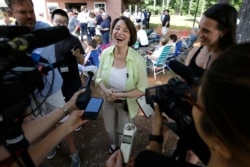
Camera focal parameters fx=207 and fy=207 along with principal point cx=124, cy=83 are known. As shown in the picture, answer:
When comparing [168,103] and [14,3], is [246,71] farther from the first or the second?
[14,3]

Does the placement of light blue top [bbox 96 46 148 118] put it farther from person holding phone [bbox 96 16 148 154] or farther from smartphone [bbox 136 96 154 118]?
smartphone [bbox 136 96 154 118]

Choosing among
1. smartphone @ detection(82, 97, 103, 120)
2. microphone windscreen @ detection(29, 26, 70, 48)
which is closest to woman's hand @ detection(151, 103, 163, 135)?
smartphone @ detection(82, 97, 103, 120)

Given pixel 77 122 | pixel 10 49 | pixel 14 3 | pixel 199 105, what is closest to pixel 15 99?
pixel 10 49

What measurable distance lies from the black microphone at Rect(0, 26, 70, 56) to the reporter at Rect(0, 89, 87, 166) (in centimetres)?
54

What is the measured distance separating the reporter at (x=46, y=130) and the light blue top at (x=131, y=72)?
107 cm

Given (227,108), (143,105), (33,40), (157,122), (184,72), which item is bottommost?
(143,105)

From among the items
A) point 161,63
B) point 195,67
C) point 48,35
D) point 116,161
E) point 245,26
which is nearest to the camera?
point 48,35

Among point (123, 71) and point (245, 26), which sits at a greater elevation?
point (245, 26)

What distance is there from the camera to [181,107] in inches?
48.4

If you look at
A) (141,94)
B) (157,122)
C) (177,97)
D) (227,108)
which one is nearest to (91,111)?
(157,122)

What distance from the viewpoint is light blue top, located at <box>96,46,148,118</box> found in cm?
251

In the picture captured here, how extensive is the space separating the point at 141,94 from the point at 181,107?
131 centimetres

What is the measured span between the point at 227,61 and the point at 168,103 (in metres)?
0.63

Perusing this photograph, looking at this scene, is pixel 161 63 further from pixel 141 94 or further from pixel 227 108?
pixel 227 108
